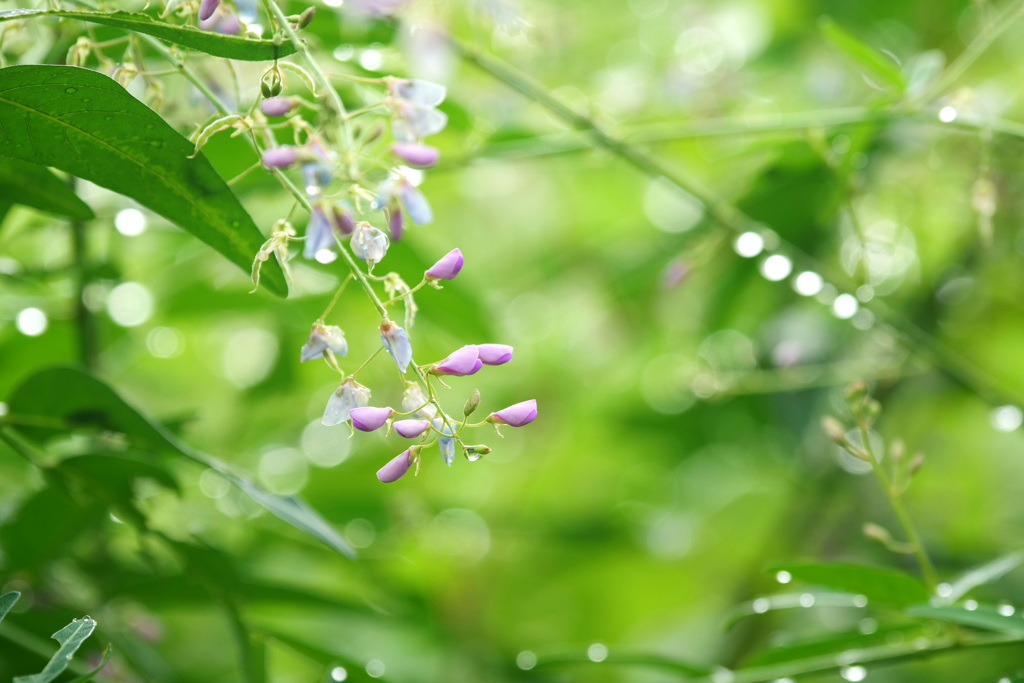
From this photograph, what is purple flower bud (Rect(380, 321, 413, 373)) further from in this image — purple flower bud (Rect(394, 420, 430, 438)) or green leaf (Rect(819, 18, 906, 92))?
green leaf (Rect(819, 18, 906, 92))

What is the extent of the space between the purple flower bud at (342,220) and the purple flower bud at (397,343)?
0.08m

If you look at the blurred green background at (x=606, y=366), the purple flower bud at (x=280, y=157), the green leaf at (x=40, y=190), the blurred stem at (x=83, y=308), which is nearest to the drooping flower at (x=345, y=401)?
the purple flower bud at (x=280, y=157)

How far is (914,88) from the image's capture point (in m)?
0.90

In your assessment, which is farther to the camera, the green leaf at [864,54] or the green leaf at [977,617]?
the green leaf at [864,54]

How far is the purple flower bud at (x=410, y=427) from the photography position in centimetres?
53

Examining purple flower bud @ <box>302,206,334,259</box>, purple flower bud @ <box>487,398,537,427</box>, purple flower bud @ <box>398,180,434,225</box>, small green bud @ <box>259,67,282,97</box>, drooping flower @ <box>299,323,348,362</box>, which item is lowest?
purple flower bud @ <box>487,398,537,427</box>

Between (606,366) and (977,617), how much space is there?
45.6 inches

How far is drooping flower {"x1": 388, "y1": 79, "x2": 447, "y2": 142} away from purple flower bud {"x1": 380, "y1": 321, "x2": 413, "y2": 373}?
6.4 inches

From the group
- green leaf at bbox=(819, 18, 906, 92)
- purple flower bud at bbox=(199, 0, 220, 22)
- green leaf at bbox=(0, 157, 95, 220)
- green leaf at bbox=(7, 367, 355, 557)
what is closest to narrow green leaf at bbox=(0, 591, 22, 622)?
green leaf at bbox=(7, 367, 355, 557)

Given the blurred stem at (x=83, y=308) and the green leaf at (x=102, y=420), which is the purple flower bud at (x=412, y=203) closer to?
the green leaf at (x=102, y=420)

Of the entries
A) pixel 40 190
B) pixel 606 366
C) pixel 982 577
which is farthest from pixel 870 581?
pixel 606 366

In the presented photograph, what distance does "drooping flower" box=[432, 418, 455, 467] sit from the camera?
54 cm

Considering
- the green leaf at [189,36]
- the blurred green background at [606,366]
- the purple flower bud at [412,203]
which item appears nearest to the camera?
the green leaf at [189,36]

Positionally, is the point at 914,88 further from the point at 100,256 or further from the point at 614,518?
the point at 100,256
